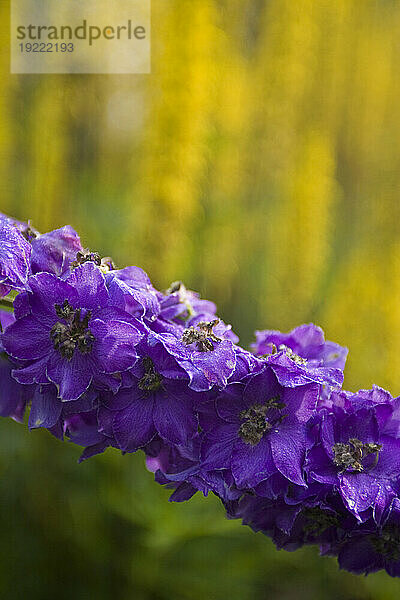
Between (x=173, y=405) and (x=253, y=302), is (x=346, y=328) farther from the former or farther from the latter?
(x=173, y=405)

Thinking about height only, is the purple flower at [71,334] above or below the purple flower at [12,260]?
below

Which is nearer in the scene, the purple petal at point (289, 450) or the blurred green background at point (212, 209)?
the purple petal at point (289, 450)

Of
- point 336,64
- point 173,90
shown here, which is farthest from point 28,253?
point 336,64

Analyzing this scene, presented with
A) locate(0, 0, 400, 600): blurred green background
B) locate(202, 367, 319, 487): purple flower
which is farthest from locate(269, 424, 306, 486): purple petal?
locate(0, 0, 400, 600): blurred green background

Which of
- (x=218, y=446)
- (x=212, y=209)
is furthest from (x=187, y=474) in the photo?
(x=212, y=209)

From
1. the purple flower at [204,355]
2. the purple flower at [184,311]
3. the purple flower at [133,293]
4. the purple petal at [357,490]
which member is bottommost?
the purple petal at [357,490]

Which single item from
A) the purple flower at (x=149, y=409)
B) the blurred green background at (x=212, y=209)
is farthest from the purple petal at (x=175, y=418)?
the blurred green background at (x=212, y=209)

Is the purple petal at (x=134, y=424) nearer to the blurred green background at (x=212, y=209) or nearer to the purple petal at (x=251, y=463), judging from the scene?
the purple petal at (x=251, y=463)

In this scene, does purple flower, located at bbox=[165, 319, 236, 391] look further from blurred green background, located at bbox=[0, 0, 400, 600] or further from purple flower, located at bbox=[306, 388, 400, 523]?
blurred green background, located at bbox=[0, 0, 400, 600]
